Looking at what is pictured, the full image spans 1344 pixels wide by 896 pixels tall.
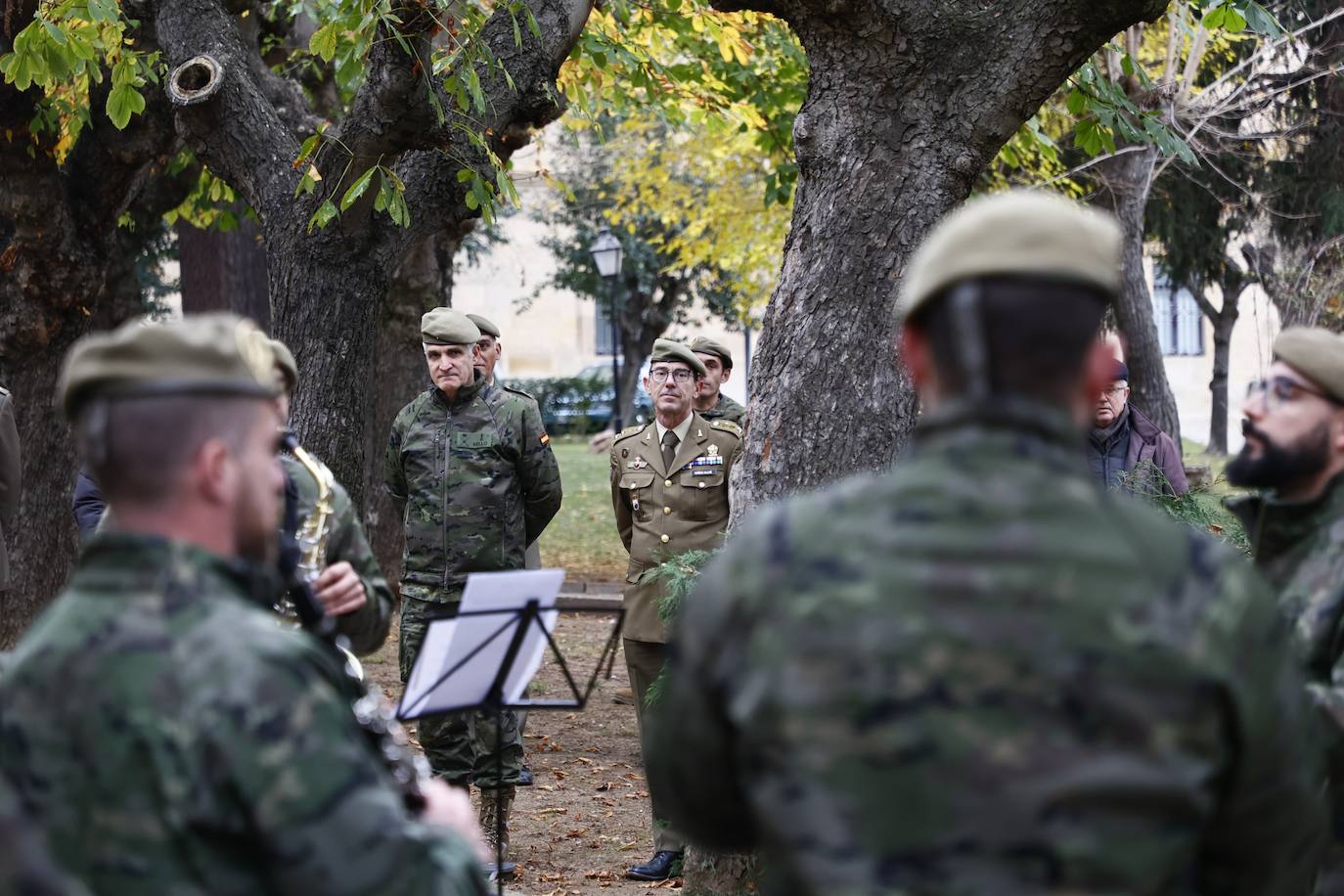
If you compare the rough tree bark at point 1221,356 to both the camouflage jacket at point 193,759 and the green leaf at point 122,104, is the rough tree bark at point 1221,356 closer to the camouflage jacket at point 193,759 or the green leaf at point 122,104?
the green leaf at point 122,104

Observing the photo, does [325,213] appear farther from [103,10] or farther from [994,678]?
[994,678]

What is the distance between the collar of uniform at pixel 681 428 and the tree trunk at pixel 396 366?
5156 millimetres

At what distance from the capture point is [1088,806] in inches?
74.2

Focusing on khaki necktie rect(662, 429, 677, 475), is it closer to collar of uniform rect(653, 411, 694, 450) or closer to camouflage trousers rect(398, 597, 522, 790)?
collar of uniform rect(653, 411, 694, 450)

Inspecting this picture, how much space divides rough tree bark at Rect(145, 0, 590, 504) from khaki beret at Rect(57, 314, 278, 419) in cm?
587

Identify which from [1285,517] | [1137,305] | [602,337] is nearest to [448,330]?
[1285,517]

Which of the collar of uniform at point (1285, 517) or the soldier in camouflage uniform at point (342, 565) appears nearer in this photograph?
the collar of uniform at point (1285, 517)

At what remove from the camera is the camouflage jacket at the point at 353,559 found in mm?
4270

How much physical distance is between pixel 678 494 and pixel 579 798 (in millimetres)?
1867

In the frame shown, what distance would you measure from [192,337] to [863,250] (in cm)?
387

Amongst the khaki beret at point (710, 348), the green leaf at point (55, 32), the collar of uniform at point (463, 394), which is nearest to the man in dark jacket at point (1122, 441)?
the khaki beret at point (710, 348)

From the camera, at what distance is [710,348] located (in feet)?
26.7

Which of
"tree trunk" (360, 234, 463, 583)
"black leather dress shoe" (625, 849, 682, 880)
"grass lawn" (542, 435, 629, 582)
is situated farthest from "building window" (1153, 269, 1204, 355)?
"black leather dress shoe" (625, 849, 682, 880)

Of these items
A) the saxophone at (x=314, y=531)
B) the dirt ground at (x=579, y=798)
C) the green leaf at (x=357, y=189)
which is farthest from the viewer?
the green leaf at (x=357, y=189)
